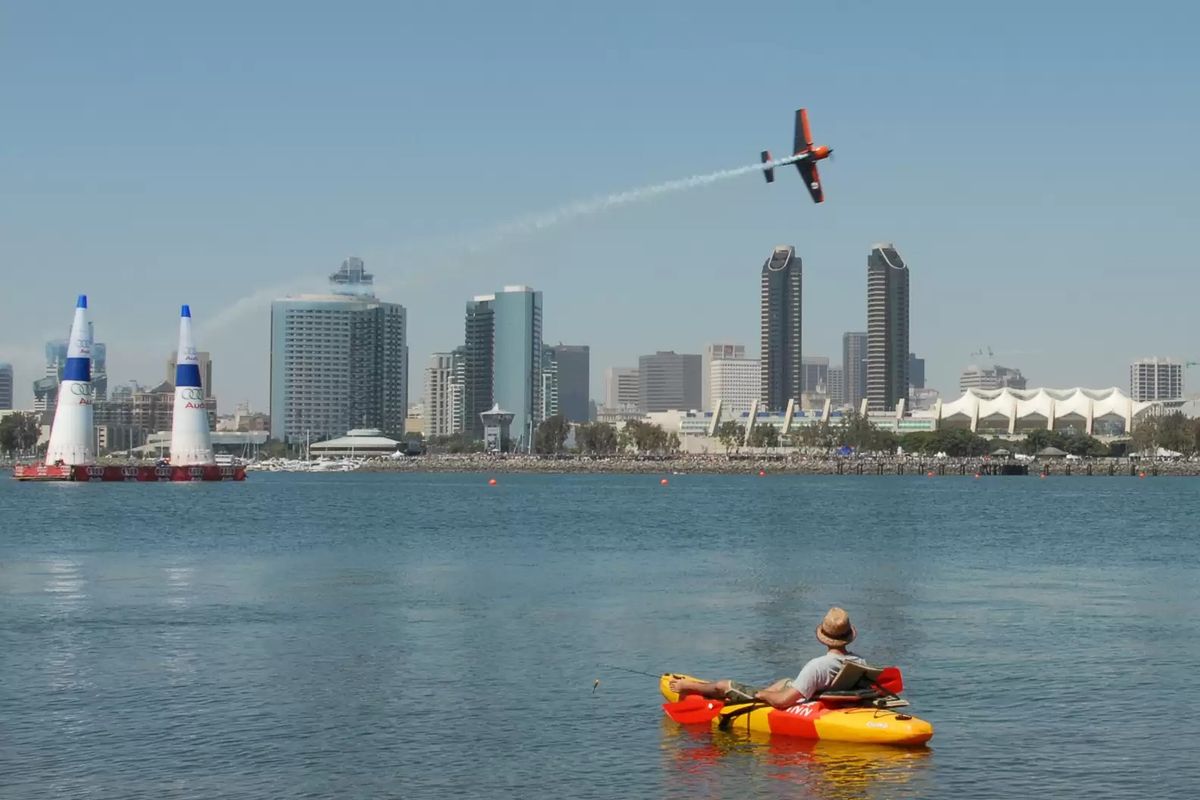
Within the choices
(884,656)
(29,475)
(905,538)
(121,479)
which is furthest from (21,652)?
(121,479)

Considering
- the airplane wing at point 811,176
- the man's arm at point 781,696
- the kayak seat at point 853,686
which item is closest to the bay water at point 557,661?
the man's arm at point 781,696

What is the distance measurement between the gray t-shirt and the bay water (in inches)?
37.5

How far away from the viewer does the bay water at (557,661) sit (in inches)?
944

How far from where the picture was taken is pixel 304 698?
30.0 metres

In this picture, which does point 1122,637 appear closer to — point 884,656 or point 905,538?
point 884,656

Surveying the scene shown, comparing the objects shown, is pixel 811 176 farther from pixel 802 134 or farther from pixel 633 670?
pixel 633 670

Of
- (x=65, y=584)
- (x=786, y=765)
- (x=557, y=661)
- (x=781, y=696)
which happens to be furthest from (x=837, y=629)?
(x=65, y=584)

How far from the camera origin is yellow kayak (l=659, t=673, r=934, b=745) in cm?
2533

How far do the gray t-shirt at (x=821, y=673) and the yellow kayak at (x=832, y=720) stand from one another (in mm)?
224

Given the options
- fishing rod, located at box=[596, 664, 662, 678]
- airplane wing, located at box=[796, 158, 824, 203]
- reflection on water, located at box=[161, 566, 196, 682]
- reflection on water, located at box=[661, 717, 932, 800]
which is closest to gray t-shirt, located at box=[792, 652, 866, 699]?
reflection on water, located at box=[661, 717, 932, 800]

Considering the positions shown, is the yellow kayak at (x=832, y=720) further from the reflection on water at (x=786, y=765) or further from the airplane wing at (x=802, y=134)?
the airplane wing at (x=802, y=134)

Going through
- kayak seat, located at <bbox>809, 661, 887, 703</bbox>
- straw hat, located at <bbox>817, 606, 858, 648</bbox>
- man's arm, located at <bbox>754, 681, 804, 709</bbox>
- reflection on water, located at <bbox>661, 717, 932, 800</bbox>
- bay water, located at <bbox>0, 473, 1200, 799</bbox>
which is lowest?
reflection on water, located at <bbox>661, 717, 932, 800</bbox>

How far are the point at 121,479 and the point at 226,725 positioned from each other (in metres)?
163

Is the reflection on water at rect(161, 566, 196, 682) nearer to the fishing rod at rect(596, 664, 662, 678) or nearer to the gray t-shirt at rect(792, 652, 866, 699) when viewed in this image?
the fishing rod at rect(596, 664, 662, 678)
